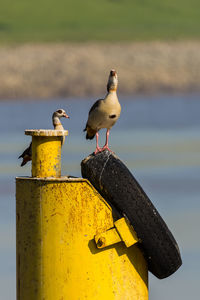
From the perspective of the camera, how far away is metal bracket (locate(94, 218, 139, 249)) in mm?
6824

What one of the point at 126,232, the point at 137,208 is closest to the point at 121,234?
the point at 126,232

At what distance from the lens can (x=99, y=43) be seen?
67500 millimetres

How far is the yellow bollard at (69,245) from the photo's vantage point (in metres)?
6.77

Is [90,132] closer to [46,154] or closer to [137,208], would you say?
[46,154]

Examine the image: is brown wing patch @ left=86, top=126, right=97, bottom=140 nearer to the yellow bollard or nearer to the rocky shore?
the yellow bollard

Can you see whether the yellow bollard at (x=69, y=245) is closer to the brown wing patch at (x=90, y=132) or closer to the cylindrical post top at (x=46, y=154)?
the cylindrical post top at (x=46, y=154)

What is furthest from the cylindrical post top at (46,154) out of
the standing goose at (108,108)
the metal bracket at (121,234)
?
the standing goose at (108,108)

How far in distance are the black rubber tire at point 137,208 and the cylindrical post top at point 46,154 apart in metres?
0.21

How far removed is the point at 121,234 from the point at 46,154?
61cm

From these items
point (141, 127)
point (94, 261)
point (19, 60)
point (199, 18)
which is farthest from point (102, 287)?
point (199, 18)

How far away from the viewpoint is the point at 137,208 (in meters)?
6.86

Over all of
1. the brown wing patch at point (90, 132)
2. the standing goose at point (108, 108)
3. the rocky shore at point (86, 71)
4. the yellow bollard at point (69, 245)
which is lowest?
the yellow bollard at point (69, 245)

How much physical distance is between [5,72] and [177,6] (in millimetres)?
42633

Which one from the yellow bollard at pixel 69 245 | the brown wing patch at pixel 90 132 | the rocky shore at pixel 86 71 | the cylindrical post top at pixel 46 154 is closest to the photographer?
the yellow bollard at pixel 69 245
